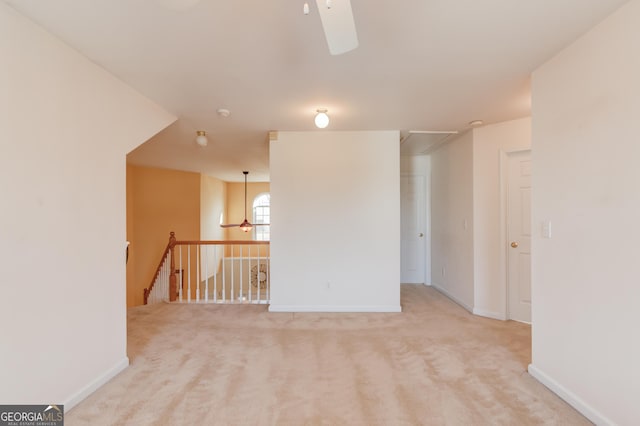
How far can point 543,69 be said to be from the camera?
2.11 m

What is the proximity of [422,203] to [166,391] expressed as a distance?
14.9ft

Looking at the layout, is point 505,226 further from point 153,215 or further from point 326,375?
point 153,215

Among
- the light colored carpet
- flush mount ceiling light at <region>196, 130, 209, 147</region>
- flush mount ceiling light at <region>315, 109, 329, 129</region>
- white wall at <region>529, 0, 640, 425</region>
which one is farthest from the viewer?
flush mount ceiling light at <region>196, 130, 209, 147</region>

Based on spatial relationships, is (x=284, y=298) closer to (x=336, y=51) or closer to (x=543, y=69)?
(x=336, y=51)

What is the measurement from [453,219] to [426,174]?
1258mm

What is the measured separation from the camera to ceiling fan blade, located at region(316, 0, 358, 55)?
3.42 feet

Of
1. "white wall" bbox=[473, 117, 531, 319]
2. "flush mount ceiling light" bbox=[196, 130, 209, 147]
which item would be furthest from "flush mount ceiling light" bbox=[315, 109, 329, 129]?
"white wall" bbox=[473, 117, 531, 319]

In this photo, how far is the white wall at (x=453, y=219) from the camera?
3.77 m

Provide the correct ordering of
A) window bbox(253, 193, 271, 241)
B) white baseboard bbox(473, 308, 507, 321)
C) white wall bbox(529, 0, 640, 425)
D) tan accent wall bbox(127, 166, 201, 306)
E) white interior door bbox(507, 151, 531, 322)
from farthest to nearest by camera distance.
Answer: window bbox(253, 193, 271, 241) < tan accent wall bbox(127, 166, 201, 306) < white baseboard bbox(473, 308, 507, 321) < white interior door bbox(507, 151, 531, 322) < white wall bbox(529, 0, 640, 425)

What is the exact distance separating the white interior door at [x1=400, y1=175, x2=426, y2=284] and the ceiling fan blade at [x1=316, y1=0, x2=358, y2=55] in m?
4.25

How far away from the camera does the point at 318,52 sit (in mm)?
1910

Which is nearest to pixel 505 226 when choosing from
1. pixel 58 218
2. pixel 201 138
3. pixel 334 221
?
pixel 334 221


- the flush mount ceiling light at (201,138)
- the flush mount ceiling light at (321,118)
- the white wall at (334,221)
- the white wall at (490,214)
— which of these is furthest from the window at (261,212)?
the white wall at (490,214)

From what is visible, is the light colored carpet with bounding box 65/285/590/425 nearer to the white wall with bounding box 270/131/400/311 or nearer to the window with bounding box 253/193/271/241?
the white wall with bounding box 270/131/400/311
